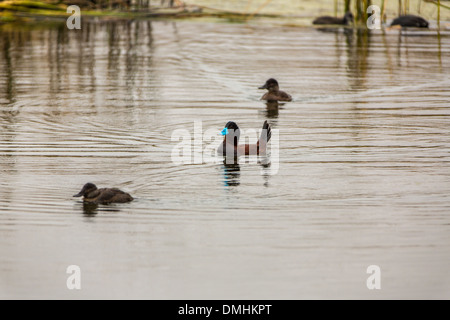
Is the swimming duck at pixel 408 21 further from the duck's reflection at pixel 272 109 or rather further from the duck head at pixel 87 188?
the duck head at pixel 87 188

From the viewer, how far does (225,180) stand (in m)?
11.7

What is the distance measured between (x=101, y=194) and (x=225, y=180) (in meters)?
1.69

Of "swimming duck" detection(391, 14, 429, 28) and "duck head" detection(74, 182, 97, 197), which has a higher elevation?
"swimming duck" detection(391, 14, 429, 28)

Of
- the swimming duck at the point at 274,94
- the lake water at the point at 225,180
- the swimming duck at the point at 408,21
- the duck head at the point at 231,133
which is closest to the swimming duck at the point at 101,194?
the lake water at the point at 225,180

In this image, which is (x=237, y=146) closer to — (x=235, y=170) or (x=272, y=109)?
(x=235, y=170)

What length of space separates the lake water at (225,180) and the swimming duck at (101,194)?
4.7 inches

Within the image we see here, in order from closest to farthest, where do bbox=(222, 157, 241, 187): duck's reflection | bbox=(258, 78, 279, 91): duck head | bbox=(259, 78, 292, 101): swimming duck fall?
bbox=(222, 157, 241, 187): duck's reflection
bbox=(259, 78, 292, 101): swimming duck
bbox=(258, 78, 279, 91): duck head

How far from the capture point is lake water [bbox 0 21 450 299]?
8.71 metres

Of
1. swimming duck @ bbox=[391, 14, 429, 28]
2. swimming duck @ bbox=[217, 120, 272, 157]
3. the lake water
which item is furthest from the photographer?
swimming duck @ bbox=[391, 14, 429, 28]

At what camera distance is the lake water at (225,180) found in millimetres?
8711

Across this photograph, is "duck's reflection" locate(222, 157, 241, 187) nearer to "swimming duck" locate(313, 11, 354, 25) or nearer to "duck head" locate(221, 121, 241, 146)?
"duck head" locate(221, 121, 241, 146)

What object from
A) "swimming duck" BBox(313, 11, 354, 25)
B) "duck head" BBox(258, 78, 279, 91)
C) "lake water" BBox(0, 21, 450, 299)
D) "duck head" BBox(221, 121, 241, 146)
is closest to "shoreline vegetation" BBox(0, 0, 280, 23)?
"swimming duck" BBox(313, 11, 354, 25)

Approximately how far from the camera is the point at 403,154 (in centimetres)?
1305

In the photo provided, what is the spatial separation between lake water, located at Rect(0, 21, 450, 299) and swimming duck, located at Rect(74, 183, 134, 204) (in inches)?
4.7
